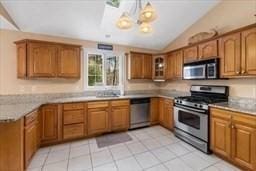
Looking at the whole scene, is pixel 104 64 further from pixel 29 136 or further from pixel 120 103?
pixel 29 136

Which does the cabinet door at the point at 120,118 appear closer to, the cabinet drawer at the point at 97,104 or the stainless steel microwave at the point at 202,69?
the cabinet drawer at the point at 97,104

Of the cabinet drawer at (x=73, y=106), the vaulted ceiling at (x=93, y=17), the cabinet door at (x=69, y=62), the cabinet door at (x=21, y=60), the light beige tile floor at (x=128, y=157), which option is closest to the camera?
the light beige tile floor at (x=128, y=157)

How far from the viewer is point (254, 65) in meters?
2.41

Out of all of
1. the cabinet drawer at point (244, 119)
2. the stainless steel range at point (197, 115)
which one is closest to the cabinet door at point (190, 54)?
the stainless steel range at point (197, 115)

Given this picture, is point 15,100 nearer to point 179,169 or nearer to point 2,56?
point 2,56

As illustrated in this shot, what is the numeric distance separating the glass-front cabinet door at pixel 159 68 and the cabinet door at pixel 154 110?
74 centimetres

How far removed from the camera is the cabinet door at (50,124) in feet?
10.3

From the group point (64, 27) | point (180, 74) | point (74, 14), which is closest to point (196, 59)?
point (180, 74)

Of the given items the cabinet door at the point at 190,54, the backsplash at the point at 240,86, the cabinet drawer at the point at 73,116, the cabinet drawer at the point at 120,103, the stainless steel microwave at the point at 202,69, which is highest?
the cabinet door at the point at 190,54

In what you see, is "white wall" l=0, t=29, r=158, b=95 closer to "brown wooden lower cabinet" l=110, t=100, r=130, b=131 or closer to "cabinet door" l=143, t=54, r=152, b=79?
"brown wooden lower cabinet" l=110, t=100, r=130, b=131

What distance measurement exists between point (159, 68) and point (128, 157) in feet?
9.81

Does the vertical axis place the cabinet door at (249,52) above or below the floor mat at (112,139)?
above

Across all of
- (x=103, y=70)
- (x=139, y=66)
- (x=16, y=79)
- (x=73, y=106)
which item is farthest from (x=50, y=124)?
(x=139, y=66)

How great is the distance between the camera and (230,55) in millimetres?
2785
